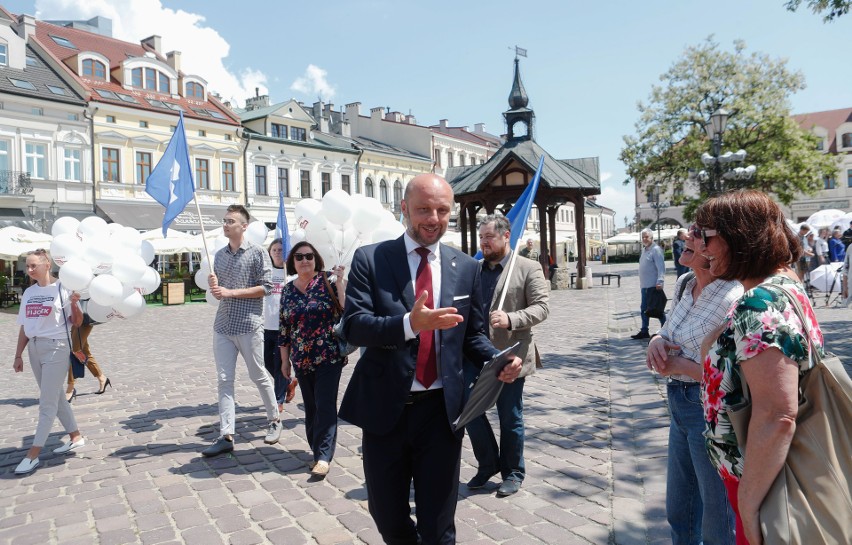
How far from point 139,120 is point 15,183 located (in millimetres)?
7144

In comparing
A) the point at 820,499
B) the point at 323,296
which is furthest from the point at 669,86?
the point at 820,499

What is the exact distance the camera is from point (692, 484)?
293cm

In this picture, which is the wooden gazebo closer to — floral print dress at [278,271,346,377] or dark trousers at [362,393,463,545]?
floral print dress at [278,271,346,377]

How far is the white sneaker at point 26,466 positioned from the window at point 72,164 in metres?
29.0

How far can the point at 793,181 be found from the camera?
32344 mm

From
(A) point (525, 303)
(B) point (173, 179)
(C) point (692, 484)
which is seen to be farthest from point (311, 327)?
(C) point (692, 484)

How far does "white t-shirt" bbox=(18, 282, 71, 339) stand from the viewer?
17.7 ft

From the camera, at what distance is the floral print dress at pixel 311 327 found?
5.07 metres

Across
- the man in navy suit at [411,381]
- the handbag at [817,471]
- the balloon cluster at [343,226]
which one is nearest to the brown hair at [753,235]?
the handbag at [817,471]

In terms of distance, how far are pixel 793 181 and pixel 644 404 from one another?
31045 millimetres

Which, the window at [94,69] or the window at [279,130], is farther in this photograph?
the window at [279,130]

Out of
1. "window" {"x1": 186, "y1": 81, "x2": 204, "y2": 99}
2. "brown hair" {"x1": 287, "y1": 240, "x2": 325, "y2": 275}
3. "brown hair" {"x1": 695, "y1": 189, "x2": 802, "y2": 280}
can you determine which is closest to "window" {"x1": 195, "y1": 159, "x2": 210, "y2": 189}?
"window" {"x1": 186, "y1": 81, "x2": 204, "y2": 99}

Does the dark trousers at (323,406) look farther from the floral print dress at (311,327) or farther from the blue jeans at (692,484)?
the blue jeans at (692,484)

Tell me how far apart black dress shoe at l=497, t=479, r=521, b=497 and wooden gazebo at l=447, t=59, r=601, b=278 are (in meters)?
17.6
